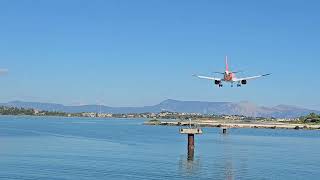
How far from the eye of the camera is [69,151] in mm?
116688

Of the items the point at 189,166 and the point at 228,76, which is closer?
the point at 228,76

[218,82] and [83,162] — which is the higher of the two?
[218,82]

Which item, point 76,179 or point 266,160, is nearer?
point 76,179

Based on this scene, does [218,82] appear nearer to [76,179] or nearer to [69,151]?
[76,179]

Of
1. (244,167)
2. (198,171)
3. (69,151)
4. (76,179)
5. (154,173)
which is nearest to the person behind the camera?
(76,179)

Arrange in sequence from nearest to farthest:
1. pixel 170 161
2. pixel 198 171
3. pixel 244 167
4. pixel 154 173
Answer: pixel 154 173 → pixel 198 171 → pixel 244 167 → pixel 170 161

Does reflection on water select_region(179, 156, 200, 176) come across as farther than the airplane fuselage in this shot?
No

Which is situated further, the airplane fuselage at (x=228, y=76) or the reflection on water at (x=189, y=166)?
the airplane fuselage at (x=228, y=76)

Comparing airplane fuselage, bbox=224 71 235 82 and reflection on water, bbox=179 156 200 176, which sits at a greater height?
airplane fuselage, bbox=224 71 235 82

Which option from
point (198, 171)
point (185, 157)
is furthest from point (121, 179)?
point (185, 157)

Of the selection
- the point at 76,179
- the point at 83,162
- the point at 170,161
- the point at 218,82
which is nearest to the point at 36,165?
the point at 83,162

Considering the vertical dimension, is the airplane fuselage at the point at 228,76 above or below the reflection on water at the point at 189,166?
above

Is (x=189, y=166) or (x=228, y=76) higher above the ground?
(x=228, y=76)

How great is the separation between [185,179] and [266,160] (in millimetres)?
31086
